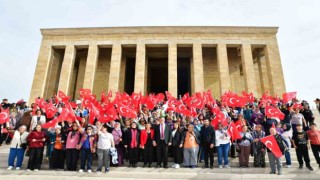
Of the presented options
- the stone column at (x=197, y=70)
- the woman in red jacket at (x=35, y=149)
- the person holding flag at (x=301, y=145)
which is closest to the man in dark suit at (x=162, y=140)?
the woman in red jacket at (x=35, y=149)

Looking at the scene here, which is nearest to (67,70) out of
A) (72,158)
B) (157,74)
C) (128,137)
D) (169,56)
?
Result: (169,56)

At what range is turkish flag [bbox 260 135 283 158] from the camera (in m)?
7.31

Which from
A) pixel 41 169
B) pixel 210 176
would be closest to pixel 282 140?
pixel 210 176

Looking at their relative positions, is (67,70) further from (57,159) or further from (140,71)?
(57,159)

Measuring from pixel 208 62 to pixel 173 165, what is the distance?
18.6 meters

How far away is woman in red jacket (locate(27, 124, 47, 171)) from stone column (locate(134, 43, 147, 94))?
13735 millimetres

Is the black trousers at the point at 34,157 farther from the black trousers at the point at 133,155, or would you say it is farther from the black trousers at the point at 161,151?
the black trousers at the point at 161,151

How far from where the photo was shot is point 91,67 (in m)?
22.9

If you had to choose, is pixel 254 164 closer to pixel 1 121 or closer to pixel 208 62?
pixel 1 121

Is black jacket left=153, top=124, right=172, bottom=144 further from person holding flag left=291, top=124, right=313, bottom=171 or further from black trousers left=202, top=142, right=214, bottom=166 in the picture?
person holding flag left=291, top=124, right=313, bottom=171

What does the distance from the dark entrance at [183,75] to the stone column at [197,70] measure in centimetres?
424

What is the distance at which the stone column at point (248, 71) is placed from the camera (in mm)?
21656

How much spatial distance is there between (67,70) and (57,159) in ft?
53.0

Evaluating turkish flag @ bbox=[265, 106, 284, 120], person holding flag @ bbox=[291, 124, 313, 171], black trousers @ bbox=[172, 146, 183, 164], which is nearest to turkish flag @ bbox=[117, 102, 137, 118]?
black trousers @ bbox=[172, 146, 183, 164]
